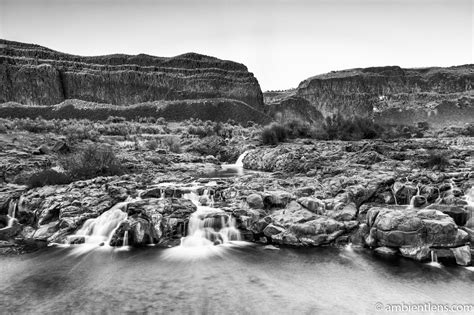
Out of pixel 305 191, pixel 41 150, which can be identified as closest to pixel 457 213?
pixel 305 191

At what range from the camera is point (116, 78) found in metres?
84.6

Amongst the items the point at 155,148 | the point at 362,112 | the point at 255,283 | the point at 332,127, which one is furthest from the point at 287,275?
the point at 362,112

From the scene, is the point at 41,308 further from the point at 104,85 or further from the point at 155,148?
the point at 104,85

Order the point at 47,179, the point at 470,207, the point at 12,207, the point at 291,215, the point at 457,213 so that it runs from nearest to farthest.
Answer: the point at 457,213, the point at 470,207, the point at 291,215, the point at 12,207, the point at 47,179

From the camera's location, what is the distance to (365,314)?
8.41 meters

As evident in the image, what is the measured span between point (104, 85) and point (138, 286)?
8103cm

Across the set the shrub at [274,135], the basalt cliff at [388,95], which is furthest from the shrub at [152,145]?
the basalt cliff at [388,95]

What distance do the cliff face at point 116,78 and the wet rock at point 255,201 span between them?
7494 centimetres

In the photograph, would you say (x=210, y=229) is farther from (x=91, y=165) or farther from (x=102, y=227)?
(x=91, y=165)

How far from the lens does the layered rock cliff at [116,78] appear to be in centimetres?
7594

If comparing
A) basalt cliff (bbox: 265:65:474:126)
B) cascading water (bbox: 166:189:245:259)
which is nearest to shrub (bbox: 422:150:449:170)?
cascading water (bbox: 166:189:245:259)

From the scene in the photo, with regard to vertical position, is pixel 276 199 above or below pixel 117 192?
below

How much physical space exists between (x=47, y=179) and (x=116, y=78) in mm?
72438

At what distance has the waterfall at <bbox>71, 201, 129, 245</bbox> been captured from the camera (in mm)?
13530
